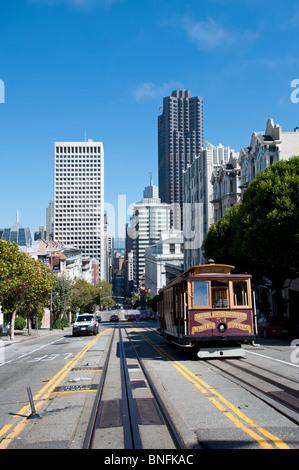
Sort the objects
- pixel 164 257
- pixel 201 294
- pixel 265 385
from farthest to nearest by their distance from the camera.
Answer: pixel 164 257
pixel 201 294
pixel 265 385

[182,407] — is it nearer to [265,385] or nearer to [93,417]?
[93,417]

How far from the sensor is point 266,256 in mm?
27500

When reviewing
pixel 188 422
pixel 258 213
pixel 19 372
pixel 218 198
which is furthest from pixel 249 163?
pixel 188 422

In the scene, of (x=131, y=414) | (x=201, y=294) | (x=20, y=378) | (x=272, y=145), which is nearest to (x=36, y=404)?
(x=131, y=414)

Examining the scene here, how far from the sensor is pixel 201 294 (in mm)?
15719

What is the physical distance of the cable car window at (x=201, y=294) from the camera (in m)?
15.6

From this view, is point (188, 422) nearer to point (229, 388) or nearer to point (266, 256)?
point (229, 388)

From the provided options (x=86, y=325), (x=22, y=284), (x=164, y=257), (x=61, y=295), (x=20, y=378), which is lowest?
(x=20, y=378)

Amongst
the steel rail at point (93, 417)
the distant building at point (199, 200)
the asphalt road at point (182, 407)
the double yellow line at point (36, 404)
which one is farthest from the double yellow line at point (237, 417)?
the distant building at point (199, 200)

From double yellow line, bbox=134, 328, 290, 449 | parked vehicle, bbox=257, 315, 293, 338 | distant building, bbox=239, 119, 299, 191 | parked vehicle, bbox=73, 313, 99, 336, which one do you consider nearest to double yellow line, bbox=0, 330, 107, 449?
double yellow line, bbox=134, 328, 290, 449

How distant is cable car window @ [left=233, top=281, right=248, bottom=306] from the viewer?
52.0 ft

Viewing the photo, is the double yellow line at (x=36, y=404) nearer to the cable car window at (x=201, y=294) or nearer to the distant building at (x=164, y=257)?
the cable car window at (x=201, y=294)

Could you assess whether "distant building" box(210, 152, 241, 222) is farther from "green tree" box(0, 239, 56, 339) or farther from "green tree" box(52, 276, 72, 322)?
"green tree" box(0, 239, 56, 339)

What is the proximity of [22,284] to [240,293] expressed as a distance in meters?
23.6
